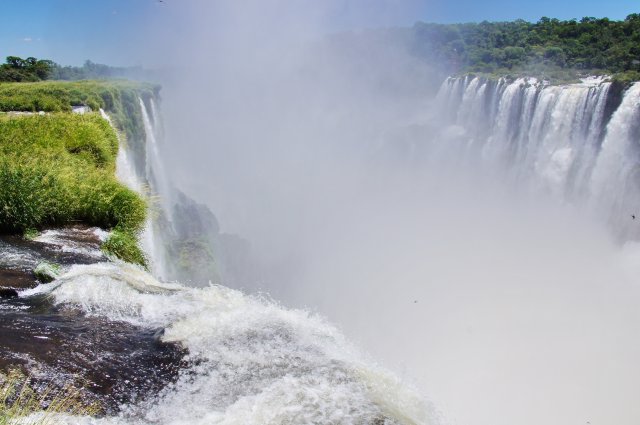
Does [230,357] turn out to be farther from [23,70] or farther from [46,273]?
[23,70]

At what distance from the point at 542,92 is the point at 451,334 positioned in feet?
59.8

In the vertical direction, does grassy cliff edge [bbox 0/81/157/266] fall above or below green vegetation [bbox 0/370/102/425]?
above

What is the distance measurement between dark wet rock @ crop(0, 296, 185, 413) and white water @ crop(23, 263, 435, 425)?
190 mm

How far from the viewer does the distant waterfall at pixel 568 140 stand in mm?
25266

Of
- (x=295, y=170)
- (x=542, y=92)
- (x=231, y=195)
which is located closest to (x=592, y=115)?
(x=542, y=92)

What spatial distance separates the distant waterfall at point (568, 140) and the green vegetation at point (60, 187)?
26630 mm

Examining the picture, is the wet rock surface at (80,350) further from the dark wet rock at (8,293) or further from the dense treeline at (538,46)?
the dense treeline at (538,46)

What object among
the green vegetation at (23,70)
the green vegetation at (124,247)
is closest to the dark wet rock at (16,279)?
the green vegetation at (124,247)

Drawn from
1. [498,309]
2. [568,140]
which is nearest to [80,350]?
[498,309]

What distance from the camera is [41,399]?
400 cm

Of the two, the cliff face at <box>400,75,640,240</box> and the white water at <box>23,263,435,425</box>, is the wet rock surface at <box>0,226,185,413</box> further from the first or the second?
the cliff face at <box>400,75,640,240</box>

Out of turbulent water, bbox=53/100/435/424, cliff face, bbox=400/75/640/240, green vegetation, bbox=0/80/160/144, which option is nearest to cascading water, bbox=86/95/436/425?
turbulent water, bbox=53/100/435/424

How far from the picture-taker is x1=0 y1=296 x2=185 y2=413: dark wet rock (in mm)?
4586

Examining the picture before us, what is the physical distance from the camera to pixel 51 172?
30.1 feet
